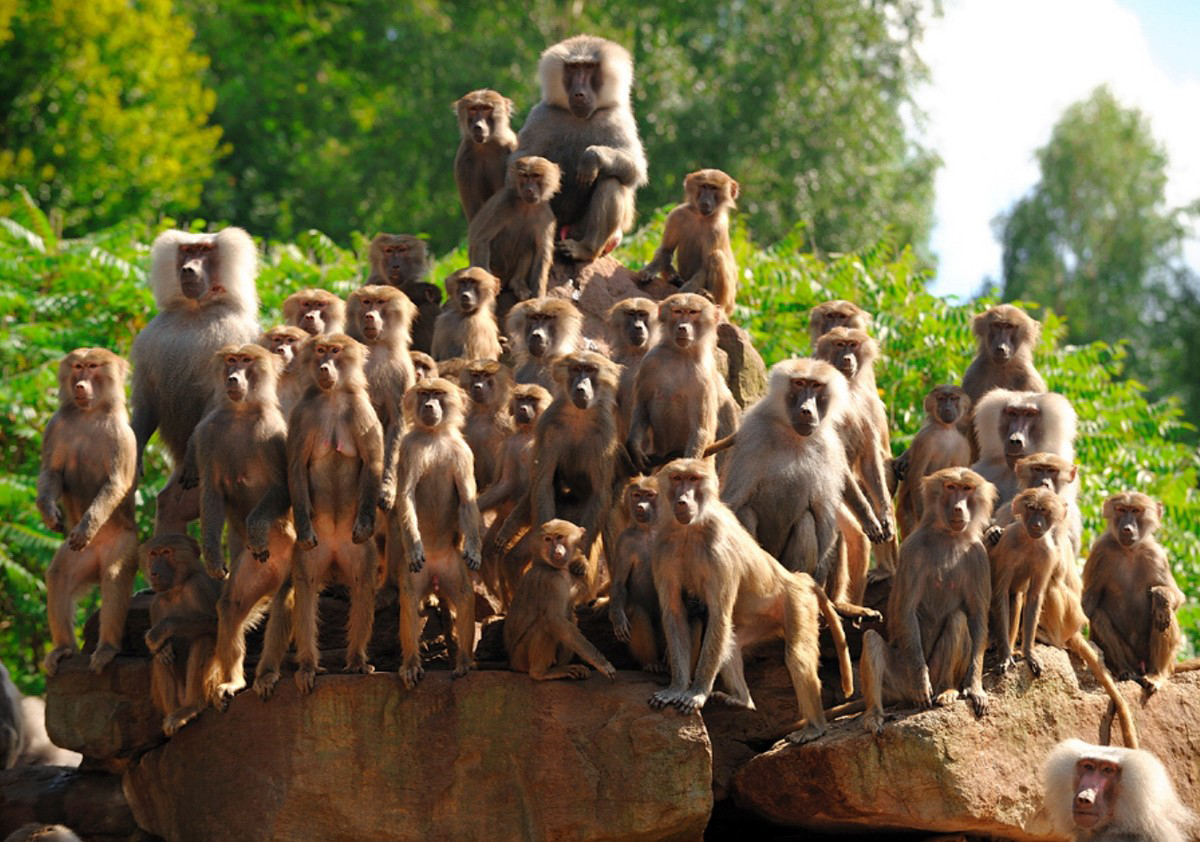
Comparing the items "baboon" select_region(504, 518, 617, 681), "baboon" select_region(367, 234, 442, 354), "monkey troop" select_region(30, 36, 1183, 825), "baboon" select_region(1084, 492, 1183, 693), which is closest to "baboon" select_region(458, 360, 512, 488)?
"monkey troop" select_region(30, 36, 1183, 825)

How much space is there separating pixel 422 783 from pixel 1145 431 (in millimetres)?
6924

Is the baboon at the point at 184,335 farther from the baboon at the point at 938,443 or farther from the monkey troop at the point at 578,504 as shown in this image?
the baboon at the point at 938,443

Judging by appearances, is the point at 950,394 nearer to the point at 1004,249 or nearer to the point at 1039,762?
the point at 1039,762

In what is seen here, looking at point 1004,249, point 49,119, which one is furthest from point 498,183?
point 1004,249

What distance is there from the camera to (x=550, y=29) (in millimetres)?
22516

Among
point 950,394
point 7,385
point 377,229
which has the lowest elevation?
point 950,394

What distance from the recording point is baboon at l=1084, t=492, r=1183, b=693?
8188 millimetres

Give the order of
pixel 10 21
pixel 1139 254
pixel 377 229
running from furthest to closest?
pixel 1139 254, pixel 377 229, pixel 10 21

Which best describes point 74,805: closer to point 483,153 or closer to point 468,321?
point 468,321

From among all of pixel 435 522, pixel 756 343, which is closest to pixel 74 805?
pixel 435 522

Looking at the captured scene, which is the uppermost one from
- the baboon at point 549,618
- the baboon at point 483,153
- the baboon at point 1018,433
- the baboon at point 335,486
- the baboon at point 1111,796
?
the baboon at point 483,153

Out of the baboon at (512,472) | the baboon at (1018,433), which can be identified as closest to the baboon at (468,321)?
the baboon at (512,472)

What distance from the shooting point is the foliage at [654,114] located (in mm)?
21406

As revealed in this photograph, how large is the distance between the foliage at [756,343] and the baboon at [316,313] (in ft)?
10.5
